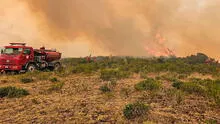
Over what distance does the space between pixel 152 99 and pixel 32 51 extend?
16.7 metres

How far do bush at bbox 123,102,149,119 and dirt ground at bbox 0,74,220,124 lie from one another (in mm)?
149

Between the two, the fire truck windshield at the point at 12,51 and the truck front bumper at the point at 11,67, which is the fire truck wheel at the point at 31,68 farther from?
the fire truck windshield at the point at 12,51

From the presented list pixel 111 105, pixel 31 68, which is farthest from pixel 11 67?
pixel 111 105

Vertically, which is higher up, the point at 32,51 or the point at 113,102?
the point at 32,51

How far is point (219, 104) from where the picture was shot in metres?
11.0

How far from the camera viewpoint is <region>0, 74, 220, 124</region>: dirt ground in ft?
28.9

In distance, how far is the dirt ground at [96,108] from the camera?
8.80m

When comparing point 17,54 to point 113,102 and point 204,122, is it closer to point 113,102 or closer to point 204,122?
point 113,102

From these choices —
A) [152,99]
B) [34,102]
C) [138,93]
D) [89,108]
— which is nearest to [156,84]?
[138,93]

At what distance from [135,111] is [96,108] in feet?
5.44

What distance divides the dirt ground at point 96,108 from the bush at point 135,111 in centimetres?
15

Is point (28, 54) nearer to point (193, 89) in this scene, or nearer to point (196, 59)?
point (193, 89)

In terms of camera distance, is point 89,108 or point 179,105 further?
point 179,105

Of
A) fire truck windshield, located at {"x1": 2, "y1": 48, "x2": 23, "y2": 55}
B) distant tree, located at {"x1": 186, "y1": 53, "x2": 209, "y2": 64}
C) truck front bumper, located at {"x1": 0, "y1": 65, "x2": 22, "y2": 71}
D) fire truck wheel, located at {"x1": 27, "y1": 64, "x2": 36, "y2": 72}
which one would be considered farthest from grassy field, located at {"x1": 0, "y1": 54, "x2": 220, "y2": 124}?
distant tree, located at {"x1": 186, "y1": 53, "x2": 209, "y2": 64}
